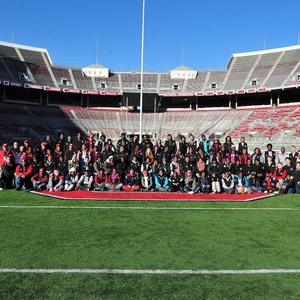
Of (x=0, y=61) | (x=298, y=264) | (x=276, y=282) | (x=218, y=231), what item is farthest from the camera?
(x=0, y=61)

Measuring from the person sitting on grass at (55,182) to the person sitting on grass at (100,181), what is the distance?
113 cm

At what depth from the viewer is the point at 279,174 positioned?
35.6 ft

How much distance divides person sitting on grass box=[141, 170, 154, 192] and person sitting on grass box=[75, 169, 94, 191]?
1843 millimetres

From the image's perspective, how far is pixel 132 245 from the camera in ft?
14.8

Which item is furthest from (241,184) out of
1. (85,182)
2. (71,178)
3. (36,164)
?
(36,164)

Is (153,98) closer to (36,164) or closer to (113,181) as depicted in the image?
(36,164)

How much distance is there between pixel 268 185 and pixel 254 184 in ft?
Answer: 1.54

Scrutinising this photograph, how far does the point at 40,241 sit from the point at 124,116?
37759 millimetres

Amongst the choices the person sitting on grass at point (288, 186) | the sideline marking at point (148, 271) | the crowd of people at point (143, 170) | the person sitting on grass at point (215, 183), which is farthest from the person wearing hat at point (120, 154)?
the sideline marking at point (148, 271)

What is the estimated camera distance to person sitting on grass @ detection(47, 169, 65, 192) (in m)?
9.95

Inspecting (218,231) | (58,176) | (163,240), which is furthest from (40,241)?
(58,176)

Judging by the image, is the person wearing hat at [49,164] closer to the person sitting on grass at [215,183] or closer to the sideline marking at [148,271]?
the person sitting on grass at [215,183]

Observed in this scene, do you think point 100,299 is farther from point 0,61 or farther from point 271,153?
point 0,61

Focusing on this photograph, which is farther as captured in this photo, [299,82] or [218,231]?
[299,82]
